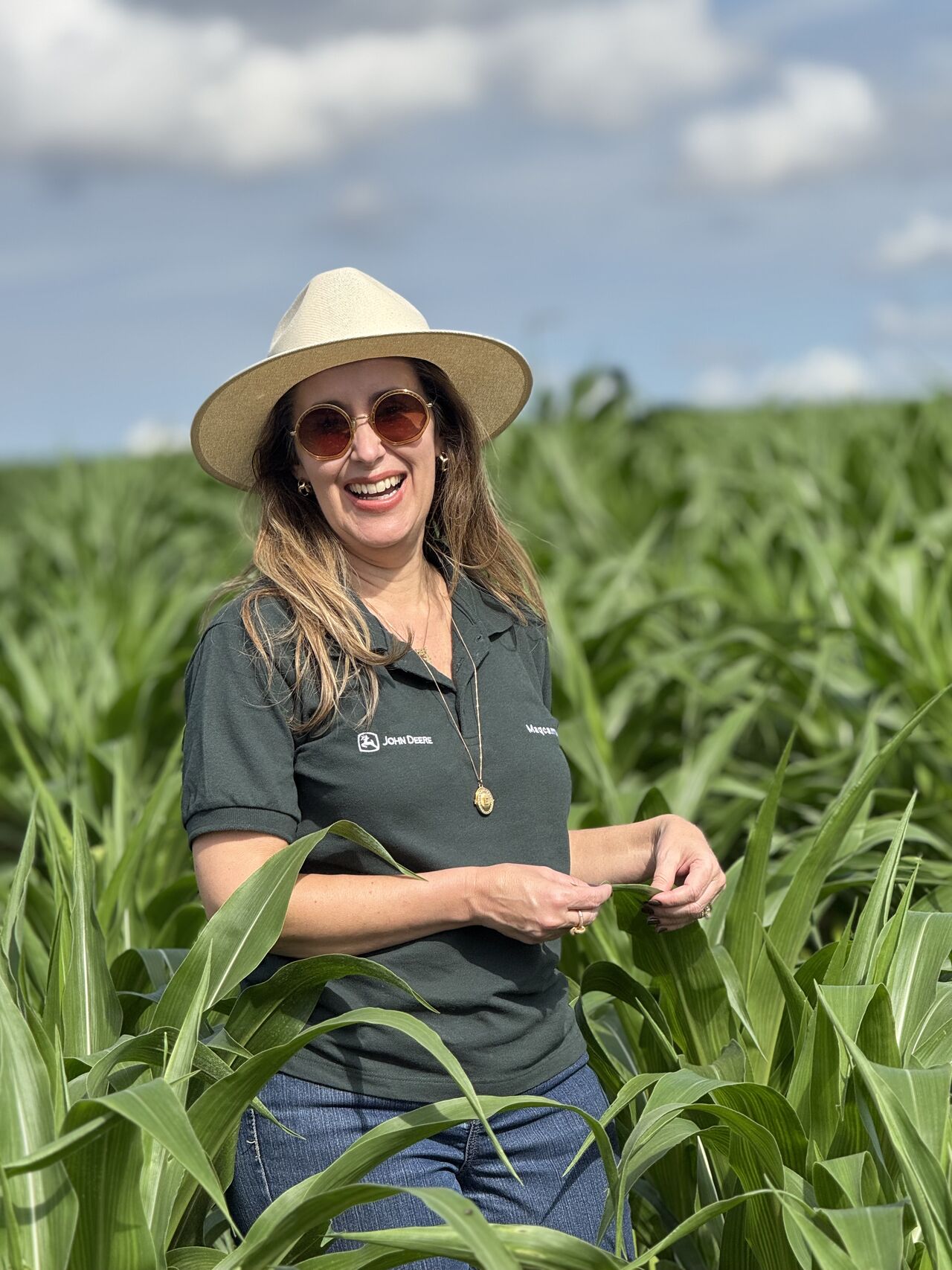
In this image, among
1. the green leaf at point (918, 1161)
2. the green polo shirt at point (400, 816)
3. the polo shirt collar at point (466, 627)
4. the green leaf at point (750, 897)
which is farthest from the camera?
the green leaf at point (750, 897)

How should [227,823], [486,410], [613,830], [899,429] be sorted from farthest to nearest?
[899,429]
[486,410]
[613,830]
[227,823]

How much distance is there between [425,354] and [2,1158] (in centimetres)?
107

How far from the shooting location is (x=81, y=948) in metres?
1.53

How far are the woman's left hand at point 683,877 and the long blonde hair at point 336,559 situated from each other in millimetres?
375

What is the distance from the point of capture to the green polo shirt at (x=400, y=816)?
148 centimetres

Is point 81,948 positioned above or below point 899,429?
below

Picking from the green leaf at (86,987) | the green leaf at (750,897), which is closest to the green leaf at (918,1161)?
the green leaf at (750,897)

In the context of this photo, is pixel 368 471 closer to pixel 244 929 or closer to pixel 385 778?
pixel 385 778

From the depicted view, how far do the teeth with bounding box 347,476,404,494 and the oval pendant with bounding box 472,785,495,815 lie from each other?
0.39 metres

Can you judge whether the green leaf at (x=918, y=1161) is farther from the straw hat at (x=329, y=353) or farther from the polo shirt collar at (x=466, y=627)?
the straw hat at (x=329, y=353)

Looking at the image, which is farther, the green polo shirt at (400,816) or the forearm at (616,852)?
the forearm at (616,852)

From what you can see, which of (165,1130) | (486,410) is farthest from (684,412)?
(165,1130)

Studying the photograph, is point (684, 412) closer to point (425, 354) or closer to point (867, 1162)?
point (425, 354)

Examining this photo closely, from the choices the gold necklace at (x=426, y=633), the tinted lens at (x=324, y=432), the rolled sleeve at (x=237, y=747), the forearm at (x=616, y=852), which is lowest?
the forearm at (x=616, y=852)
